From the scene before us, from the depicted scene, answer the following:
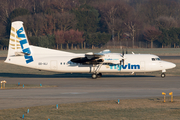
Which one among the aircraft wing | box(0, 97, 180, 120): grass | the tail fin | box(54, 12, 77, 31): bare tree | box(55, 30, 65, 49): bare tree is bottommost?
box(0, 97, 180, 120): grass

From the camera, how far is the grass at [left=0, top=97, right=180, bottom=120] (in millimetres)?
14398

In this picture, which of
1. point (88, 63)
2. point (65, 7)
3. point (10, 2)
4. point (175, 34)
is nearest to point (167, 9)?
point (175, 34)

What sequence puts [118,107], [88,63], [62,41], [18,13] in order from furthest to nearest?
1. [18,13]
2. [62,41]
3. [88,63]
4. [118,107]

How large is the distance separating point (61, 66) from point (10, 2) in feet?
352

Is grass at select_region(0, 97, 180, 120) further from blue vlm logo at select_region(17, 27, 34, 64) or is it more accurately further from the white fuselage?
blue vlm logo at select_region(17, 27, 34, 64)

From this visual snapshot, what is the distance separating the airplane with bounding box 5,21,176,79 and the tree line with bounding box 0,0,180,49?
2193 inches

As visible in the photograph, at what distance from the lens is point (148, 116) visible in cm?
1460

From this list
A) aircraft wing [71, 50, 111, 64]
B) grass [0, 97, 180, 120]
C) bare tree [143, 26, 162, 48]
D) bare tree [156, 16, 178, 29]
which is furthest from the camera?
bare tree [156, 16, 178, 29]

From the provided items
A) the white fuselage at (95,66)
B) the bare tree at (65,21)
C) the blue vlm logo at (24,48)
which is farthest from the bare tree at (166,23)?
the blue vlm logo at (24,48)

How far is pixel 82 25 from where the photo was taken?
106500 millimetres

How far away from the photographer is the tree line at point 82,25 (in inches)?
3711

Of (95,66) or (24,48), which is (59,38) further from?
(95,66)

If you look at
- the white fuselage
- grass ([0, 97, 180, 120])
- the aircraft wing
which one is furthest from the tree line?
grass ([0, 97, 180, 120])

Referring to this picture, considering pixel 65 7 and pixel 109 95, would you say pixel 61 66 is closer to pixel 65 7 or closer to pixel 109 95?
pixel 109 95
